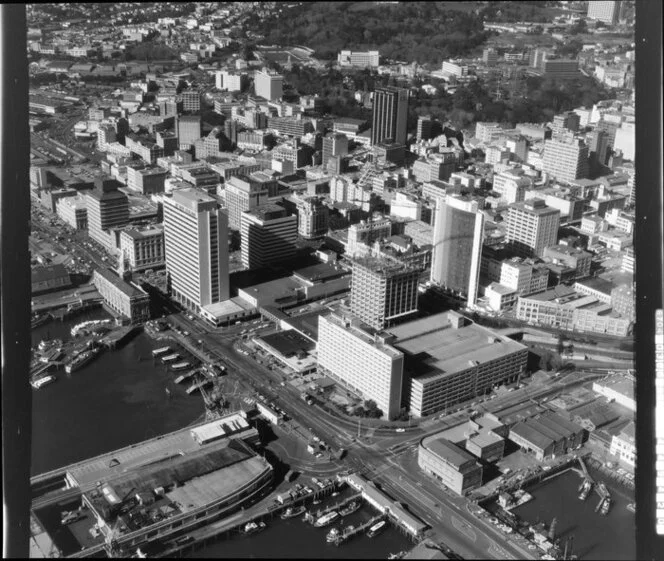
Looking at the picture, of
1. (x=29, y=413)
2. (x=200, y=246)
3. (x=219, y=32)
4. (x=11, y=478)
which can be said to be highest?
(x=219, y=32)

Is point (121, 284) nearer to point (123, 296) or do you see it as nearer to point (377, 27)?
point (123, 296)

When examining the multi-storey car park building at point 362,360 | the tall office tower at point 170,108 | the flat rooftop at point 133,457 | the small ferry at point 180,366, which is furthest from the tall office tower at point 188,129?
the flat rooftop at point 133,457

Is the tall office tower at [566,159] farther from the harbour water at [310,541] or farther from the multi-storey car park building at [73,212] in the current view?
the harbour water at [310,541]

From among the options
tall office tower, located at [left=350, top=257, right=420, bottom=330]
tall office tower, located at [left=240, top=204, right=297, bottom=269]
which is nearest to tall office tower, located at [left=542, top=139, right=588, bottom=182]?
tall office tower, located at [left=240, top=204, right=297, bottom=269]

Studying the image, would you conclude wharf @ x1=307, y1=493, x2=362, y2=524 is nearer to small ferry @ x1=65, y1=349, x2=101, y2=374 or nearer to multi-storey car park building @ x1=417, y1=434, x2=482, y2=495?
multi-storey car park building @ x1=417, y1=434, x2=482, y2=495

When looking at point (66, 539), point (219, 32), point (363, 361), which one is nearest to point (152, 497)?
point (66, 539)

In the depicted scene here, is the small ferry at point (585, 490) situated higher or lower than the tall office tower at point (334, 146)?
A: lower

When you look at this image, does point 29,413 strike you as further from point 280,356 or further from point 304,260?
point 304,260
